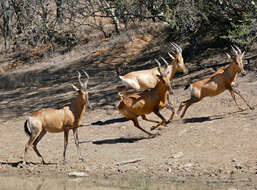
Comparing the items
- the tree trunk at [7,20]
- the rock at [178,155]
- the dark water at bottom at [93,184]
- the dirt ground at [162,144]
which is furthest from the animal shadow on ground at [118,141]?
the tree trunk at [7,20]

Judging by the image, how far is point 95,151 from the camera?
1226cm

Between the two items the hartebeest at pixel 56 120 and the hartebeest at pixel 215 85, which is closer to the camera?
the hartebeest at pixel 56 120

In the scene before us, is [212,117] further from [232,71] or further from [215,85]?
[232,71]

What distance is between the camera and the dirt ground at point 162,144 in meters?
9.97

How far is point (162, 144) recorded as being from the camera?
39.5 ft

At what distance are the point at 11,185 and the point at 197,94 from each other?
5.36 meters

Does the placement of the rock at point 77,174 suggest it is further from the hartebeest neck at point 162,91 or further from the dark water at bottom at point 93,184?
the hartebeest neck at point 162,91

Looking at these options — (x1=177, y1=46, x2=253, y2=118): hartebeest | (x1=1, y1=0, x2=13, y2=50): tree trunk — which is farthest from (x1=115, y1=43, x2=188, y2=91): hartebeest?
(x1=1, y1=0, x2=13, y2=50): tree trunk

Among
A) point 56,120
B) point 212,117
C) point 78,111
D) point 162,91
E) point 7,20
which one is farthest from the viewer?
point 7,20

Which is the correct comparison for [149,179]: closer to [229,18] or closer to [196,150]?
[196,150]

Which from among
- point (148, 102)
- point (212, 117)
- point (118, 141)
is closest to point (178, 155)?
point (148, 102)

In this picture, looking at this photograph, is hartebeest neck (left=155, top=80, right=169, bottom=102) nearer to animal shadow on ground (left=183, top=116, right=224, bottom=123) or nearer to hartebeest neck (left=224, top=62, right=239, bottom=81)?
animal shadow on ground (left=183, top=116, right=224, bottom=123)

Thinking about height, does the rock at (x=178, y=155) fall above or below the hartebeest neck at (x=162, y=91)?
below

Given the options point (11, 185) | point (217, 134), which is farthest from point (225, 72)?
point (11, 185)
